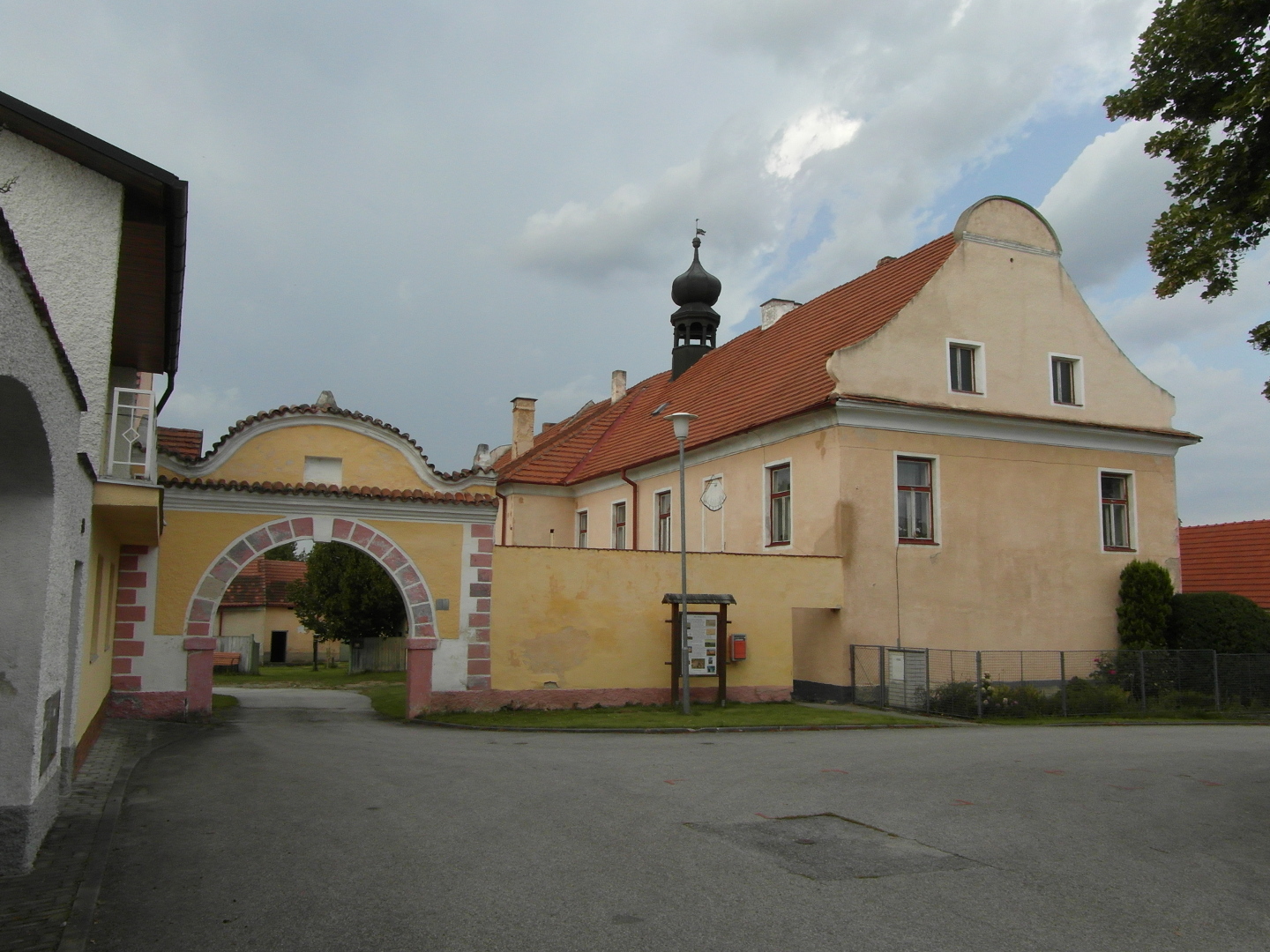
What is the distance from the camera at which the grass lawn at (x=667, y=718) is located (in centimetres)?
1683

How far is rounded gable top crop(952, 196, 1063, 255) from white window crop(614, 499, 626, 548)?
1198cm

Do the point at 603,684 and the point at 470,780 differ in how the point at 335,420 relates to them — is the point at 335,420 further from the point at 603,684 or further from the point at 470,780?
the point at 470,780

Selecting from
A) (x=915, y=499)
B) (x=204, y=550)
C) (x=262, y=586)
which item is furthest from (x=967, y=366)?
(x=262, y=586)

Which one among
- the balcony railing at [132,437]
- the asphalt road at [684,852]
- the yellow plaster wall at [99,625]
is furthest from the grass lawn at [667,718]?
the balcony railing at [132,437]

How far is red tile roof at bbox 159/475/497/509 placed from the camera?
16625 millimetres

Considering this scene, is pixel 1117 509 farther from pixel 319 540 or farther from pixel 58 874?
pixel 58 874

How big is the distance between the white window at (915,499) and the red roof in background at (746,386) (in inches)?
95.9

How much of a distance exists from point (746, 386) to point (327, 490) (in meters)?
13.0

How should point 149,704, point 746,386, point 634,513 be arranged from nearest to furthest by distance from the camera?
point 149,704 < point 746,386 < point 634,513

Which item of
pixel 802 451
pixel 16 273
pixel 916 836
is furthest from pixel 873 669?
pixel 16 273

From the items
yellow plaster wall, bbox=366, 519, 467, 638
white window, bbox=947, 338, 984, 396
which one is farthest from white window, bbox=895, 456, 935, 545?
yellow plaster wall, bbox=366, 519, 467, 638

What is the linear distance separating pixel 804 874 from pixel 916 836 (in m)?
1.64

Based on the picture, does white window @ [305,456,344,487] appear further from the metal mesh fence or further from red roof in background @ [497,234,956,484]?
the metal mesh fence

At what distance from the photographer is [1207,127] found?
11.6m
